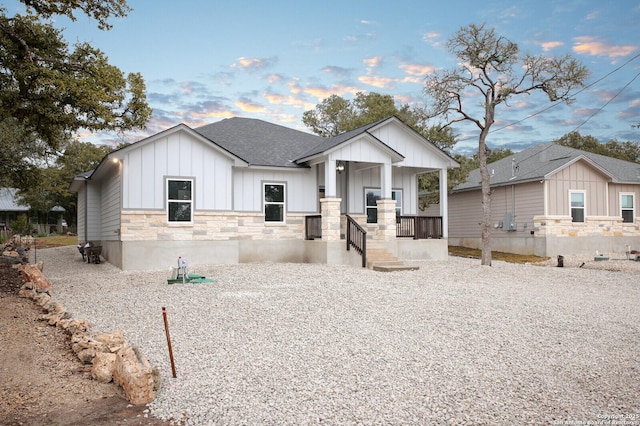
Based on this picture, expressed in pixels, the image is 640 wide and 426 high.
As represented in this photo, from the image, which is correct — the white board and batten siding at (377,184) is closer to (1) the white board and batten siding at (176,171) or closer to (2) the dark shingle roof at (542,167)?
(1) the white board and batten siding at (176,171)

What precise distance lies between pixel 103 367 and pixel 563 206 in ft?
76.5

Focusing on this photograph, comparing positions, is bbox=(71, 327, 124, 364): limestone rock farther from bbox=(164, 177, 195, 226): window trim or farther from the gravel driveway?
bbox=(164, 177, 195, 226): window trim

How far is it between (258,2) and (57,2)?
6271 millimetres

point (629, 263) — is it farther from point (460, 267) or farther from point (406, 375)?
point (406, 375)

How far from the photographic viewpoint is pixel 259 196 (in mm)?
18422

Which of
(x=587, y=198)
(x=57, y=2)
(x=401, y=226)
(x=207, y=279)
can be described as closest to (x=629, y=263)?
(x=587, y=198)

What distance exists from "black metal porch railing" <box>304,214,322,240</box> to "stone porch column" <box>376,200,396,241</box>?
2276mm

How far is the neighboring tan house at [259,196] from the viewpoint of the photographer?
15930 millimetres

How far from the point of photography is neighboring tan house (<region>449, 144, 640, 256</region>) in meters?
23.3

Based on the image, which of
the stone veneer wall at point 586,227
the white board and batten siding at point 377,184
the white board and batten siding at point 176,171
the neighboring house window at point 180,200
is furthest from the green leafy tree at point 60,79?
the stone veneer wall at point 586,227

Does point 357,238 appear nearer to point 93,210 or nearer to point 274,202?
point 274,202

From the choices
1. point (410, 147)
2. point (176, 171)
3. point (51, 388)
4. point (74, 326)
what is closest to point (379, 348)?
point (51, 388)

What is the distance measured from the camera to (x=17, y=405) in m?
4.71

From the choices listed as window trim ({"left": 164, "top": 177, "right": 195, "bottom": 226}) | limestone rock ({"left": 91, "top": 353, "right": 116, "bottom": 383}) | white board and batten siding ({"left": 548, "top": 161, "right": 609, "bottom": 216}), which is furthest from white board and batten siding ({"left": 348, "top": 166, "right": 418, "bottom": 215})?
limestone rock ({"left": 91, "top": 353, "right": 116, "bottom": 383})
